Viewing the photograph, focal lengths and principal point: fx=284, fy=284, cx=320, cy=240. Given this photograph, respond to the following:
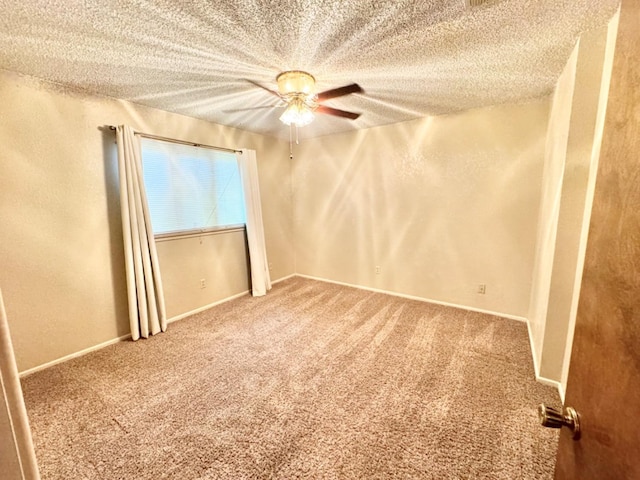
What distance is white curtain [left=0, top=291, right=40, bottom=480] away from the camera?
20.9 inches

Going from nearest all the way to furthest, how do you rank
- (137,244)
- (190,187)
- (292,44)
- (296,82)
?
(292,44)
(296,82)
(137,244)
(190,187)

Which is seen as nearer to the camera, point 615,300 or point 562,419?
point 615,300

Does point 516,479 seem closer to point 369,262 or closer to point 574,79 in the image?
point 574,79

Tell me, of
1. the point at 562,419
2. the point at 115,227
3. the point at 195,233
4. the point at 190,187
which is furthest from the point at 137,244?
the point at 562,419

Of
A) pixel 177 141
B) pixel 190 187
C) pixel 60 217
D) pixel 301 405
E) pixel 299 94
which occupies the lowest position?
pixel 301 405

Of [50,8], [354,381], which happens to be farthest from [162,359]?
[50,8]

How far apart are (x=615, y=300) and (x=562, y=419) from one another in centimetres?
33

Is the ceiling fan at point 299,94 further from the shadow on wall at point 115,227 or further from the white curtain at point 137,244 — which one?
the shadow on wall at point 115,227

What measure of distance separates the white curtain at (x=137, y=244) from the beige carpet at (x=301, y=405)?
0.24 meters

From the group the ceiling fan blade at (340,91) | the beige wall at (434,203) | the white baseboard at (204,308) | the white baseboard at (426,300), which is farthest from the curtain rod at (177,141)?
the white baseboard at (426,300)

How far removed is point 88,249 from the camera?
2471 millimetres

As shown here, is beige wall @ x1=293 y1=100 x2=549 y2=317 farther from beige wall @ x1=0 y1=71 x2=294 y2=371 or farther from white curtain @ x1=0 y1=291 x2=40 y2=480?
white curtain @ x1=0 y1=291 x2=40 y2=480

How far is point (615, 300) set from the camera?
1.73ft

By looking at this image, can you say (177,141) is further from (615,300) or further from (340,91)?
(615,300)
